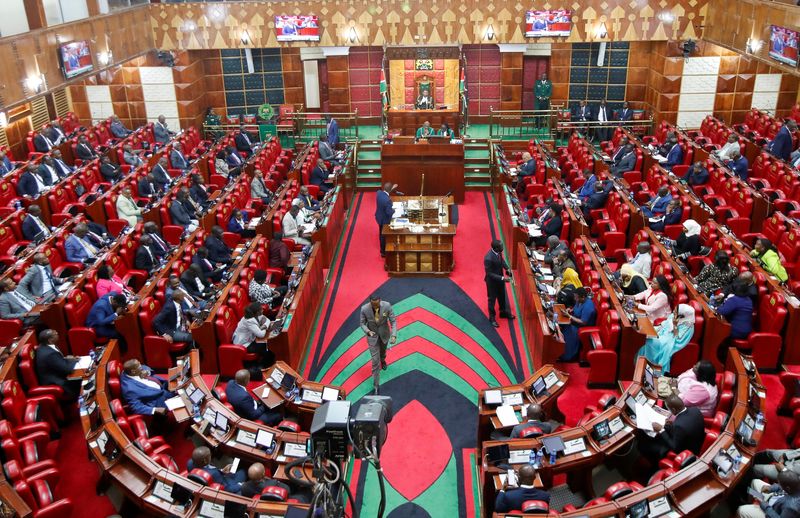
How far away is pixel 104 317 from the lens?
925 centimetres

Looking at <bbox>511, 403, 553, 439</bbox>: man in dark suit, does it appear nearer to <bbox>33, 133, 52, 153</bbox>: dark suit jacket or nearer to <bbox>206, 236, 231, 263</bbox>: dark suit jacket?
<bbox>206, 236, 231, 263</bbox>: dark suit jacket

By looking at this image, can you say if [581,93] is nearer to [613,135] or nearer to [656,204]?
[613,135]

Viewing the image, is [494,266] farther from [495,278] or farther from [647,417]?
[647,417]

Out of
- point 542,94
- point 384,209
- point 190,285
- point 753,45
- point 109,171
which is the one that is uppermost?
point 753,45

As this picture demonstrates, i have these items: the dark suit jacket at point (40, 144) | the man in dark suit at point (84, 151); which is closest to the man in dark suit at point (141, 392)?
the man in dark suit at point (84, 151)

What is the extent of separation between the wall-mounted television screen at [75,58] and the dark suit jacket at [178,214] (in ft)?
13.1

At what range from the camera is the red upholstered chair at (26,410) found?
23.1 ft

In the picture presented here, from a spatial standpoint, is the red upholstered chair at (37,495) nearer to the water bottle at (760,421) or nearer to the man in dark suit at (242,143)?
the water bottle at (760,421)

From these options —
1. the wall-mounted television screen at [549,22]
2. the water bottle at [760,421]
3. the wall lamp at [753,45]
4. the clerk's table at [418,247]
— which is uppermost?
the wall-mounted television screen at [549,22]

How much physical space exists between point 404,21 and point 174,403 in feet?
44.4

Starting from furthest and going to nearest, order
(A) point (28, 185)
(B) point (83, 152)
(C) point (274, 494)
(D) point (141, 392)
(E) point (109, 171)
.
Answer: (B) point (83, 152) < (E) point (109, 171) < (A) point (28, 185) < (D) point (141, 392) < (C) point (274, 494)

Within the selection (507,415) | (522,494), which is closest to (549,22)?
(507,415)

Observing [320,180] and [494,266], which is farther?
[320,180]

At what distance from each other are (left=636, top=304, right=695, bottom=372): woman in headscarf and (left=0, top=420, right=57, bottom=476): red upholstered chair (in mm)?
6635
